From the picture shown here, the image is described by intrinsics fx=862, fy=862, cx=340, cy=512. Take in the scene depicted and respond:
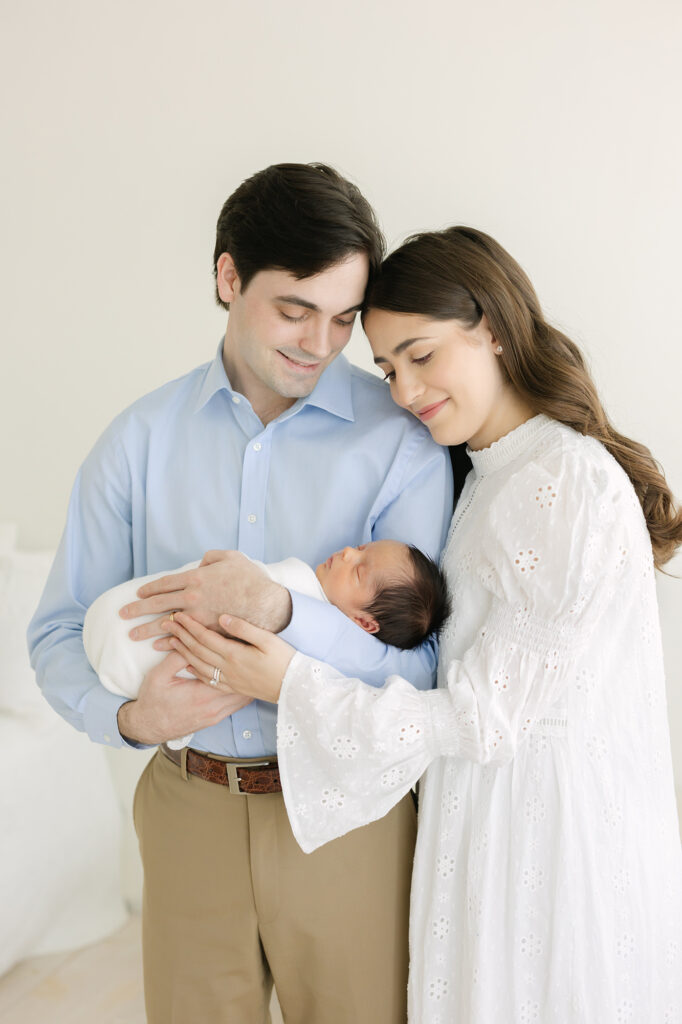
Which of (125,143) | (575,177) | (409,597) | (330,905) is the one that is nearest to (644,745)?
(409,597)

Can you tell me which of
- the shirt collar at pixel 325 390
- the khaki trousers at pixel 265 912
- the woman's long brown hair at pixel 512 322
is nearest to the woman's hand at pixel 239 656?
the khaki trousers at pixel 265 912

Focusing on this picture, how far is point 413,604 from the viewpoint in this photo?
149 centimetres

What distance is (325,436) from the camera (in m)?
1.61

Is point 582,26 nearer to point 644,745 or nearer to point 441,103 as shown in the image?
point 441,103

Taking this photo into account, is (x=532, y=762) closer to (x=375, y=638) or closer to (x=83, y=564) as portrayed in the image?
(x=375, y=638)

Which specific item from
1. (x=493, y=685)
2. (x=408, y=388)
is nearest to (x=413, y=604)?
(x=493, y=685)

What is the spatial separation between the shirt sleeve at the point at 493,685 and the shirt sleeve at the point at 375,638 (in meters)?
0.05

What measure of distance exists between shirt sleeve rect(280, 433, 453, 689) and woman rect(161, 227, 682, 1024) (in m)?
0.05

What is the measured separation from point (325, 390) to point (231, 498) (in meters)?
0.27

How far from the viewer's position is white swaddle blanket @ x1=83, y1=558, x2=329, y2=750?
4.64ft

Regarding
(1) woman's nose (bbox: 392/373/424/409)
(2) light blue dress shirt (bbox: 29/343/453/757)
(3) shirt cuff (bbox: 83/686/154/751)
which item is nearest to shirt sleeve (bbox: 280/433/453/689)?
(2) light blue dress shirt (bbox: 29/343/453/757)

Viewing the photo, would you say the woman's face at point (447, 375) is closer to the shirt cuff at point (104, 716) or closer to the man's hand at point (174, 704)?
the man's hand at point (174, 704)

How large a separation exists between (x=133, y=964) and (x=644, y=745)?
198cm

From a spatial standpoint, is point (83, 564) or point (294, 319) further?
point (83, 564)
